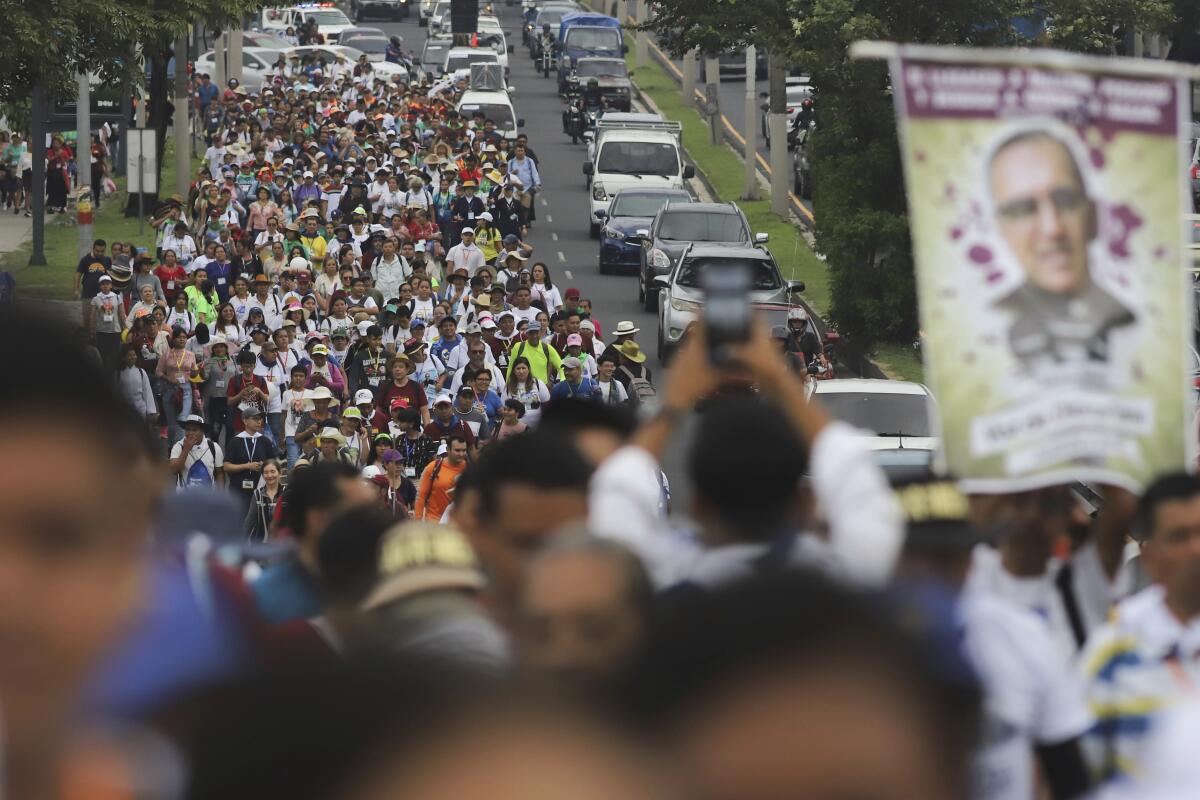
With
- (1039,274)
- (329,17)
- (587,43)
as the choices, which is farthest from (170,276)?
(329,17)

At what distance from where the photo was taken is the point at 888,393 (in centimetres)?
1706

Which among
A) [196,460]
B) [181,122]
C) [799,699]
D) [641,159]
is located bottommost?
[196,460]

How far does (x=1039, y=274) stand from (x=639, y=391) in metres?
15.0

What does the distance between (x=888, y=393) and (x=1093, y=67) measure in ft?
39.8

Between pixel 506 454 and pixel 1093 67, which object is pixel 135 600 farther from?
pixel 1093 67

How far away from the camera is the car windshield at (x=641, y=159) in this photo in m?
41.2

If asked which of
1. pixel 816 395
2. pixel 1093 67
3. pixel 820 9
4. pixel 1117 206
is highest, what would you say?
pixel 820 9

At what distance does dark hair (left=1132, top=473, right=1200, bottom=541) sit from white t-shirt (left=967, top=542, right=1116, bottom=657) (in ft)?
1.16

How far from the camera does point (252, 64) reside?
6272cm

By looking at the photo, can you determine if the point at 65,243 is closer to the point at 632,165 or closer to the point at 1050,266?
the point at 632,165

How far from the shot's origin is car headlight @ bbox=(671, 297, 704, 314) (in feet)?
90.4

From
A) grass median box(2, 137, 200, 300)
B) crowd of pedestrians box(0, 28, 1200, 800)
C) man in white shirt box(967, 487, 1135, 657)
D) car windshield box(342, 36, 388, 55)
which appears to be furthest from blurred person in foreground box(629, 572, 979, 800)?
car windshield box(342, 36, 388, 55)

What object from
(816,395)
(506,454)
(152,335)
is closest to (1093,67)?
(506,454)

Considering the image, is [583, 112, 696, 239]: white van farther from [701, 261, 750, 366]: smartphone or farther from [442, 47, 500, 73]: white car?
[701, 261, 750, 366]: smartphone
